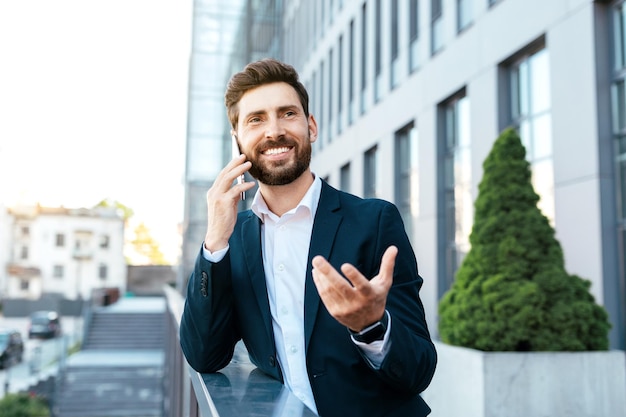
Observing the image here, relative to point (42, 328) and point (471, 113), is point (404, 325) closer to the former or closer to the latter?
point (471, 113)

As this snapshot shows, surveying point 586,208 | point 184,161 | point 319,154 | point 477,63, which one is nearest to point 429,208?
point 477,63

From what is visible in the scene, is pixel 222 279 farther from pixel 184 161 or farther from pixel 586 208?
pixel 184 161

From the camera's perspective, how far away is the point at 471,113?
11.9m

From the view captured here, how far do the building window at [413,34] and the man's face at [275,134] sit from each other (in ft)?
43.9

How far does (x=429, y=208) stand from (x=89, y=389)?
731 inches

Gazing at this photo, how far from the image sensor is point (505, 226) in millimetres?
6098

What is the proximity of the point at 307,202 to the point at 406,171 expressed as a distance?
14.3 metres

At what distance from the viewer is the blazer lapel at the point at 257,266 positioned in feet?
6.59

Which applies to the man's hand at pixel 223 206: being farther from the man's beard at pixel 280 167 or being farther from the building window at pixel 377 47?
the building window at pixel 377 47

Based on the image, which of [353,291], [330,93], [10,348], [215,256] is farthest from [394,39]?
[10,348]

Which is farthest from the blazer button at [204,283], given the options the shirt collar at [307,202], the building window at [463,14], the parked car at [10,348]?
the parked car at [10,348]

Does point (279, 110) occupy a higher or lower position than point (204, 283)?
higher

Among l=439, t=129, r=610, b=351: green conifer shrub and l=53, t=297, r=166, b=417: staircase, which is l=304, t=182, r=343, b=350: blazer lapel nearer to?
l=439, t=129, r=610, b=351: green conifer shrub

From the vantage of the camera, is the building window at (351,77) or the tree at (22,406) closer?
the building window at (351,77)
